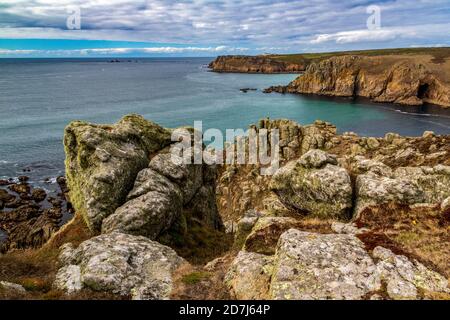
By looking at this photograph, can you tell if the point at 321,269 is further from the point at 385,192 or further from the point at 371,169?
the point at 371,169

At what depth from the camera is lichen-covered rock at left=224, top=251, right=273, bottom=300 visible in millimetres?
12508

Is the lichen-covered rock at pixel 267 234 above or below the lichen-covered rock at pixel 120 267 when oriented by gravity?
above

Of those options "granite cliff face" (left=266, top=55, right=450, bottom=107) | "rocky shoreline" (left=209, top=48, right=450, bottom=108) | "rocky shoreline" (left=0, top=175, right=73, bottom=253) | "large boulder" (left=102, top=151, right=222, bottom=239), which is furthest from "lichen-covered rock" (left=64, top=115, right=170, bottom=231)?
"granite cliff face" (left=266, top=55, right=450, bottom=107)

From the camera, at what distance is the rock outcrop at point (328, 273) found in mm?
11531

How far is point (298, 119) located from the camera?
12781 centimetres

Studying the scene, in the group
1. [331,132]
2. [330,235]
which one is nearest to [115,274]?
[330,235]

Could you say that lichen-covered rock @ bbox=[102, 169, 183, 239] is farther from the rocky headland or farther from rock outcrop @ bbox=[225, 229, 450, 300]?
rock outcrop @ bbox=[225, 229, 450, 300]

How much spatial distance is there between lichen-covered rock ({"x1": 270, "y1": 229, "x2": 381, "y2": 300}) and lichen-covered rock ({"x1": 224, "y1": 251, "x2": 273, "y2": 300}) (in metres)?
0.53

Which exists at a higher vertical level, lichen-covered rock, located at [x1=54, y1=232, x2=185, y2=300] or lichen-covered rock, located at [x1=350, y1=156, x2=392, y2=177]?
lichen-covered rock, located at [x1=350, y1=156, x2=392, y2=177]

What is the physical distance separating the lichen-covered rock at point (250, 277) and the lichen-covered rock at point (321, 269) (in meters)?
0.53

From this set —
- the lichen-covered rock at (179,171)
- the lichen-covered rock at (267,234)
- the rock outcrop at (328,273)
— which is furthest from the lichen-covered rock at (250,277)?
the lichen-covered rock at (179,171)

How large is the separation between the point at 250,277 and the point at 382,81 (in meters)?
Result: 186

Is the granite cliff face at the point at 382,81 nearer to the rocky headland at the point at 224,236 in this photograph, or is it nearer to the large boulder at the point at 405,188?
the rocky headland at the point at 224,236
